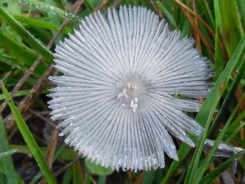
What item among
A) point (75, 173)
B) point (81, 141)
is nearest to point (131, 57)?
point (81, 141)

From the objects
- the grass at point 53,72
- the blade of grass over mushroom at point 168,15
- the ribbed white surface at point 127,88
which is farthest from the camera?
the blade of grass over mushroom at point 168,15

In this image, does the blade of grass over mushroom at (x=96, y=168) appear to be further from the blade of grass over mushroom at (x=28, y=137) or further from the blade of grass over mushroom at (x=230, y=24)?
the blade of grass over mushroom at (x=230, y=24)

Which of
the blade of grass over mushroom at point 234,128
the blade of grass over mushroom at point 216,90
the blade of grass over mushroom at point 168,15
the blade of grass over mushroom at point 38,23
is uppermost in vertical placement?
the blade of grass over mushroom at point 168,15

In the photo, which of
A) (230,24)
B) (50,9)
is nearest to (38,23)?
(50,9)

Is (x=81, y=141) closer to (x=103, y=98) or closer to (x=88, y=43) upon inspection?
(x=103, y=98)

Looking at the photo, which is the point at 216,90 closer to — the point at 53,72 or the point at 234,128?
the point at 234,128

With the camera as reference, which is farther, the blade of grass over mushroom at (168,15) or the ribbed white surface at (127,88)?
the blade of grass over mushroom at (168,15)

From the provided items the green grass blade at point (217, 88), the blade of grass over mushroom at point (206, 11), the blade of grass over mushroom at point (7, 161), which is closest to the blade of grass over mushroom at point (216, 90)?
the green grass blade at point (217, 88)
